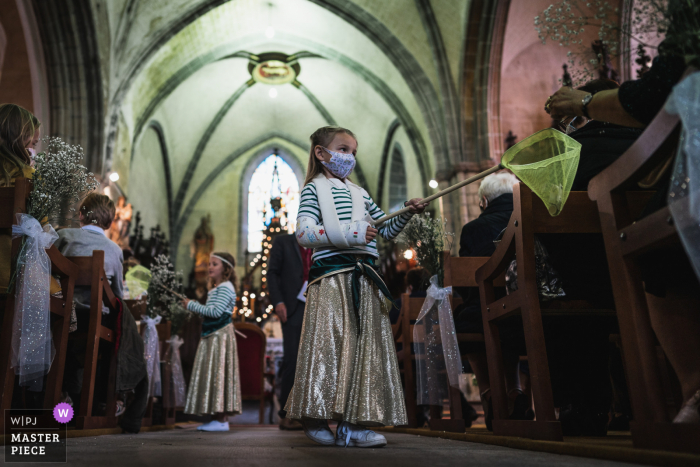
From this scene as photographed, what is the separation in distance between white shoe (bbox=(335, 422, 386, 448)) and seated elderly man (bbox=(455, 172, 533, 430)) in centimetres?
101

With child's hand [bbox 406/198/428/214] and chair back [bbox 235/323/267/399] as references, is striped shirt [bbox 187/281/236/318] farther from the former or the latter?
child's hand [bbox 406/198/428/214]

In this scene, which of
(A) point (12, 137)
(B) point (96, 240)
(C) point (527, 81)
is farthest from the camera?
(C) point (527, 81)

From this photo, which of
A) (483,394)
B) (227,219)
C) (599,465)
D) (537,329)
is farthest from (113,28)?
(599,465)

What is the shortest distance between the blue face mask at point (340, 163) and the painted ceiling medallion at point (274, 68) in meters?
12.9

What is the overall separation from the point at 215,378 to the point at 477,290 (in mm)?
2411

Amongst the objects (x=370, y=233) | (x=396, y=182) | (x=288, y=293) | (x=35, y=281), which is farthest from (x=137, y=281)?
(x=396, y=182)

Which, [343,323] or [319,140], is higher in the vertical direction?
[319,140]

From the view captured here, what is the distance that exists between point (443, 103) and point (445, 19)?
1456mm

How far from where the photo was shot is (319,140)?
2439mm

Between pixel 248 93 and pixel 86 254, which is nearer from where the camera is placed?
pixel 86 254

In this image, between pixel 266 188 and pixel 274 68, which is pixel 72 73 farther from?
pixel 266 188

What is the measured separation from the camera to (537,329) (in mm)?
2043

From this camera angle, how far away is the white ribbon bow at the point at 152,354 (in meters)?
4.45

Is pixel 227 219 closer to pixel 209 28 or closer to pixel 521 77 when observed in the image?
pixel 209 28
